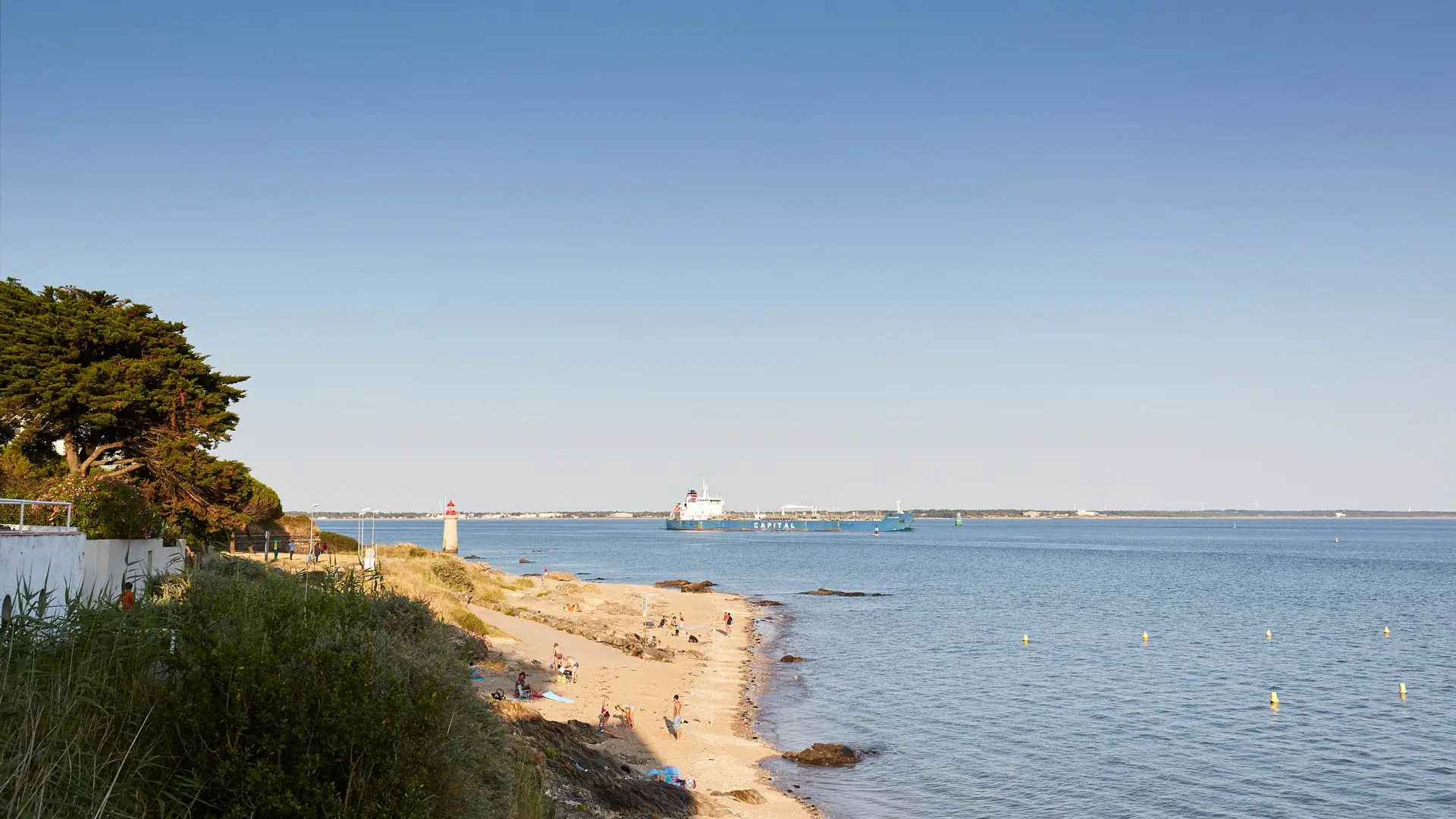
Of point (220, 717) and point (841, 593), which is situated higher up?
point (220, 717)

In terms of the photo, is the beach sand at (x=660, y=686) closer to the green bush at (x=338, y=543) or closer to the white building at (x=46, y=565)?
the green bush at (x=338, y=543)

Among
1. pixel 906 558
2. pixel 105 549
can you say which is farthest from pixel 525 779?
pixel 906 558

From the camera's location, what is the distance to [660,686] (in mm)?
36375

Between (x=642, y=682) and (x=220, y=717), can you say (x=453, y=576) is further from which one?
(x=220, y=717)

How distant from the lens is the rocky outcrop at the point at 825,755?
87.8 feet

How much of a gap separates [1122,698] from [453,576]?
36829 millimetres

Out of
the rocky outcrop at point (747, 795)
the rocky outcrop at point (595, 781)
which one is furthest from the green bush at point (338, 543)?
the rocky outcrop at point (747, 795)

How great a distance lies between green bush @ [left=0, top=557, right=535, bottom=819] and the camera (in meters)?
6.80

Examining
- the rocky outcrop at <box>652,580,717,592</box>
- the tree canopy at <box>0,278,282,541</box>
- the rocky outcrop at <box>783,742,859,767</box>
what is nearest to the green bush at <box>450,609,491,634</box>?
the tree canopy at <box>0,278,282,541</box>

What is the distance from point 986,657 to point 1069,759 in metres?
18.8

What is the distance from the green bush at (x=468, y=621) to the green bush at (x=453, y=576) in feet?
44.9

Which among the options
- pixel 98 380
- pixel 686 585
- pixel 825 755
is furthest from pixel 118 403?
pixel 686 585

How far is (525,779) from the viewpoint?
14.2 meters

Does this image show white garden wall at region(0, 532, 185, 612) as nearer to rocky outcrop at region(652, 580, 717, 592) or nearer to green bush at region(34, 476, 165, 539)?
green bush at region(34, 476, 165, 539)
